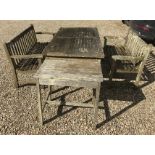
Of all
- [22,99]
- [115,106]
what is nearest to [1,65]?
[22,99]

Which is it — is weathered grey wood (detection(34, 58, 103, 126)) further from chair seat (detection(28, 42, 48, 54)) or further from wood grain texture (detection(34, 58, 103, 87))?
chair seat (detection(28, 42, 48, 54))

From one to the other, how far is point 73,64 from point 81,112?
4.65 ft

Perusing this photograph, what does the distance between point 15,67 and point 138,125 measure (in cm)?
372

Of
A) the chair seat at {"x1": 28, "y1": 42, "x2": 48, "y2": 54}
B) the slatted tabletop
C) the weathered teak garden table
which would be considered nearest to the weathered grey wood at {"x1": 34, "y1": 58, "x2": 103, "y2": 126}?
the weathered teak garden table

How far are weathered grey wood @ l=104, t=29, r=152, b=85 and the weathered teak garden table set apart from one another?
916 mm

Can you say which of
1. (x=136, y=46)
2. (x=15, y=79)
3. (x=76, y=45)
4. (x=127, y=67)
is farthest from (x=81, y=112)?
(x=136, y=46)

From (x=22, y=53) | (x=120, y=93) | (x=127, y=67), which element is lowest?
(x=120, y=93)

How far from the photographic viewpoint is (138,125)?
477 centimetres

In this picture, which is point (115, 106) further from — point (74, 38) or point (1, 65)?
point (1, 65)

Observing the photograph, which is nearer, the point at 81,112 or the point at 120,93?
the point at 81,112

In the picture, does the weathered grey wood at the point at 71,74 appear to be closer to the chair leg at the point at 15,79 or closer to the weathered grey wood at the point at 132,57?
the weathered grey wood at the point at 132,57

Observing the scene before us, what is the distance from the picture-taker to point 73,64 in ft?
14.3

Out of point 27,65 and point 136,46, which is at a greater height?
point 136,46

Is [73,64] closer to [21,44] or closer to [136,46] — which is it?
[21,44]
